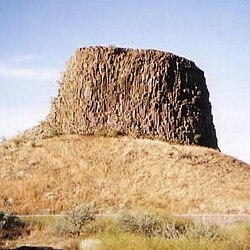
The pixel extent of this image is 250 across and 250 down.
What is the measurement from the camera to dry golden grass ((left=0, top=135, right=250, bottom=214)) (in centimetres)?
2191

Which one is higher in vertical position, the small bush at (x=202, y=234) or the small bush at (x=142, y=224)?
the small bush at (x=202, y=234)

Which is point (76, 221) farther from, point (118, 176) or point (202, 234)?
point (118, 176)

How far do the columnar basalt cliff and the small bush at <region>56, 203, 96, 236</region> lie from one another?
12749 mm

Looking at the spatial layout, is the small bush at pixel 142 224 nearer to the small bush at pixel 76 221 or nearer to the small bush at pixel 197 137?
the small bush at pixel 76 221

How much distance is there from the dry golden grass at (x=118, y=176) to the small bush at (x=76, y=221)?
5535 millimetres

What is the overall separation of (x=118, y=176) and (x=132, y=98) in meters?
6.26

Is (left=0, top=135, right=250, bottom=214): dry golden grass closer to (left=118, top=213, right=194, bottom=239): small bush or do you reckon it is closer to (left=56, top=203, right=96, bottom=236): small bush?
(left=56, top=203, right=96, bottom=236): small bush

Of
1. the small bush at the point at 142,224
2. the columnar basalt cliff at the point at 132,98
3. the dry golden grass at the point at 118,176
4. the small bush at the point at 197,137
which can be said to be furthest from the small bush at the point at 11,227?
the small bush at the point at 197,137

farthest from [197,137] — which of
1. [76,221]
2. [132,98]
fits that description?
[76,221]

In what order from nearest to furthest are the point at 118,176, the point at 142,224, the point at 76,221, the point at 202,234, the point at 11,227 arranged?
the point at 202,234
the point at 142,224
the point at 76,221
the point at 11,227
the point at 118,176

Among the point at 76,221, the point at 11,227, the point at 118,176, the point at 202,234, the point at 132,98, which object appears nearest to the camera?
the point at 202,234

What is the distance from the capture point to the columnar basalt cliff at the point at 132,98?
29.0m

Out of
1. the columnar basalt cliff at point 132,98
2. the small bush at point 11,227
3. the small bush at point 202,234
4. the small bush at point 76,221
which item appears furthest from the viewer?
the columnar basalt cliff at point 132,98

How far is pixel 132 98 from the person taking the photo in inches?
1151
